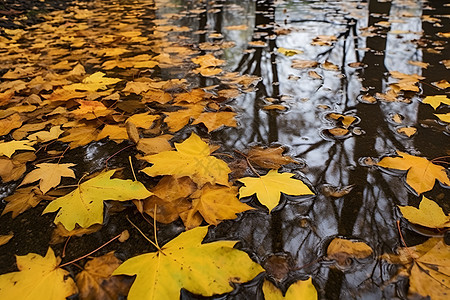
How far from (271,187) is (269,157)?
0.77 ft

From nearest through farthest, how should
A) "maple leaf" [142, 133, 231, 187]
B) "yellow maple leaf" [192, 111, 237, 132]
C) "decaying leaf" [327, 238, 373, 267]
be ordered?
"decaying leaf" [327, 238, 373, 267] → "maple leaf" [142, 133, 231, 187] → "yellow maple leaf" [192, 111, 237, 132]

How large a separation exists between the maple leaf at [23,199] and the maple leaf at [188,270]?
0.50 m

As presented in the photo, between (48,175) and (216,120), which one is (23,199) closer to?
(48,175)

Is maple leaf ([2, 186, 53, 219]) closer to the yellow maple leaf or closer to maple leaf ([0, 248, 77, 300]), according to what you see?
maple leaf ([0, 248, 77, 300])

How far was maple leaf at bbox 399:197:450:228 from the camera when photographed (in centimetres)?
80

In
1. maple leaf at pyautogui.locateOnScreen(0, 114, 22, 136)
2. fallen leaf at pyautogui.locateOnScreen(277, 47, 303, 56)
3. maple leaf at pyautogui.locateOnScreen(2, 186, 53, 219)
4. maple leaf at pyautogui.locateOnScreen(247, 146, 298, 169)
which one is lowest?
maple leaf at pyautogui.locateOnScreen(2, 186, 53, 219)

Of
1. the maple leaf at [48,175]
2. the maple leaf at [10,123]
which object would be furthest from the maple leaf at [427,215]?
the maple leaf at [10,123]

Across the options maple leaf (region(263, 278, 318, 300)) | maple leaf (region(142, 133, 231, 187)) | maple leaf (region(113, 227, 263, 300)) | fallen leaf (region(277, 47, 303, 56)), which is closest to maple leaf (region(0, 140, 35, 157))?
maple leaf (region(142, 133, 231, 187))

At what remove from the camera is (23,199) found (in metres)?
0.98

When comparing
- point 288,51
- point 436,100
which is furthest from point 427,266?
point 288,51

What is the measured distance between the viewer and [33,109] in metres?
1.60

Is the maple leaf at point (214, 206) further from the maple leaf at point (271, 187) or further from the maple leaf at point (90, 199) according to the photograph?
the maple leaf at point (90, 199)

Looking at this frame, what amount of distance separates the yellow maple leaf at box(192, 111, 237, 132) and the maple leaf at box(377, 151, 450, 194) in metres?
0.68

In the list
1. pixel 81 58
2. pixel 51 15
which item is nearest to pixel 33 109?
pixel 81 58
